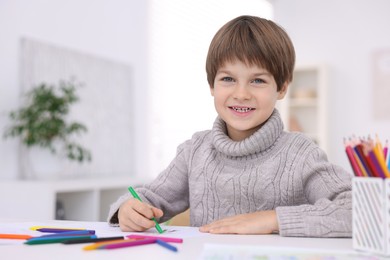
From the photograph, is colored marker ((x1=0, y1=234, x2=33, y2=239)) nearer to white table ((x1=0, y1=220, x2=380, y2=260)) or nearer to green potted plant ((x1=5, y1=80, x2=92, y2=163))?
white table ((x1=0, y1=220, x2=380, y2=260))

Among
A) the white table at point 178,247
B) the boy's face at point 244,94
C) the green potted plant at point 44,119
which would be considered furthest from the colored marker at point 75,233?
the green potted plant at point 44,119

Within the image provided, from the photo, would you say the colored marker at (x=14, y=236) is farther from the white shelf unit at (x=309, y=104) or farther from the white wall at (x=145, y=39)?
the white shelf unit at (x=309, y=104)

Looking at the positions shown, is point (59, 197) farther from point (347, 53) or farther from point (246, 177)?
point (347, 53)

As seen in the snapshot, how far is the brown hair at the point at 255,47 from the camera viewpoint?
1159 millimetres

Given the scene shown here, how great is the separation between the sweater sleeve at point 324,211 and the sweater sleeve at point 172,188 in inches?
14.1

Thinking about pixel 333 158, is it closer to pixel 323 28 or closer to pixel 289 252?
pixel 323 28

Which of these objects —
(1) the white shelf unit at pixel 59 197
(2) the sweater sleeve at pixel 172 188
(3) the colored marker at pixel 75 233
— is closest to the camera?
(3) the colored marker at pixel 75 233

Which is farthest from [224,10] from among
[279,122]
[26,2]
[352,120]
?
[279,122]

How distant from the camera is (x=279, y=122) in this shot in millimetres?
1212

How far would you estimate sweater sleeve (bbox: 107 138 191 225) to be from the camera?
1.26 meters

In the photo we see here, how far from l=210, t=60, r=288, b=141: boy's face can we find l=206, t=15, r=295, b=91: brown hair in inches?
0.7

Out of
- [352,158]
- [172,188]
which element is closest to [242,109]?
[172,188]

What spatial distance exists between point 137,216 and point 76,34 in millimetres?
2587

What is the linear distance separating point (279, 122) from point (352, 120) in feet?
13.7
